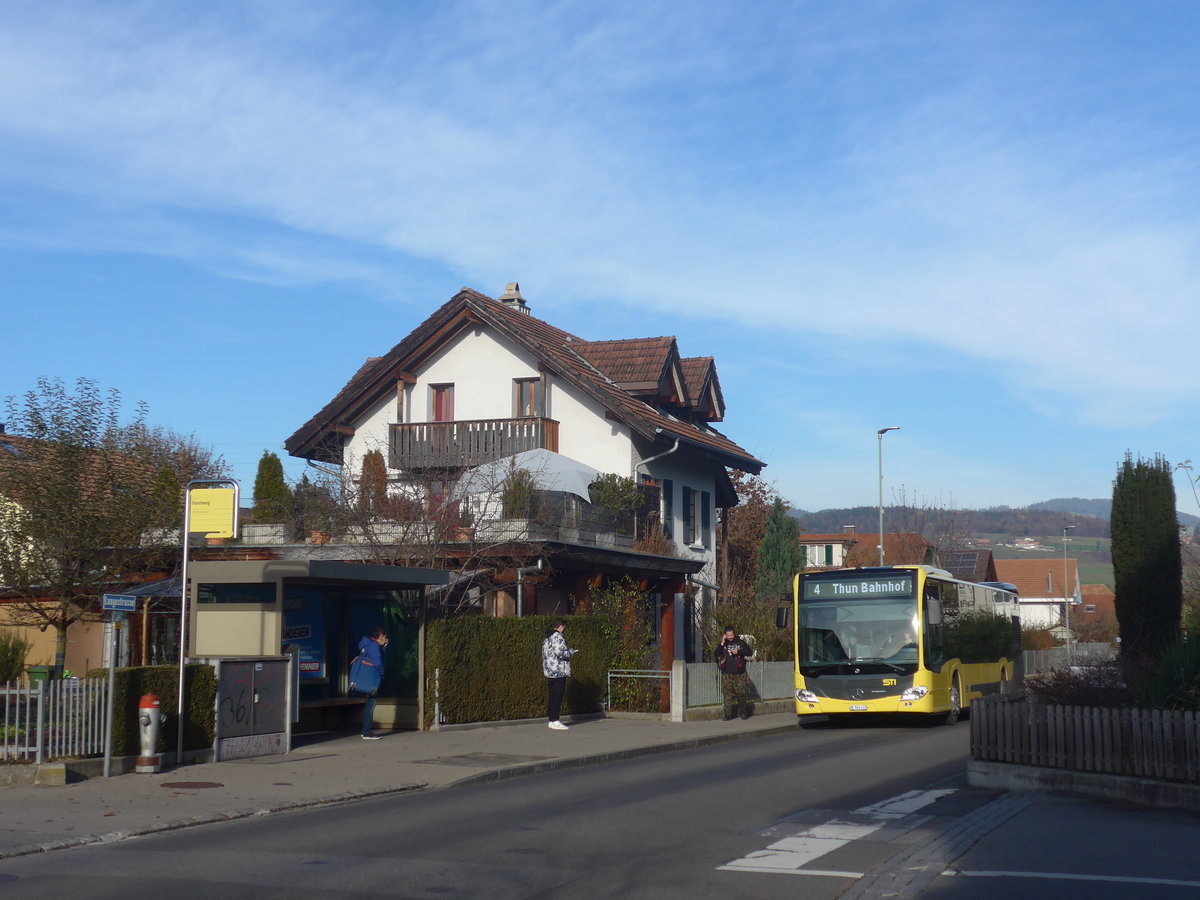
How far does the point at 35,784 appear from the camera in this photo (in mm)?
13883

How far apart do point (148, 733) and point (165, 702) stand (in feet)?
2.07

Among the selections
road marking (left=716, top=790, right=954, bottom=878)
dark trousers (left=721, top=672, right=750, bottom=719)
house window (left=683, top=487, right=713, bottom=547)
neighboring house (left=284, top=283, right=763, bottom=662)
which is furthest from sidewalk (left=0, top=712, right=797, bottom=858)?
house window (left=683, top=487, right=713, bottom=547)

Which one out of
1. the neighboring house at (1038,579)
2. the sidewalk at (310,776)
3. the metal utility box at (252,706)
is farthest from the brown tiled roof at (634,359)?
the neighboring house at (1038,579)

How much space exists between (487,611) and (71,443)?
9.56m

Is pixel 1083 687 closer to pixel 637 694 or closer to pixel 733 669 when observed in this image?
pixel 733 669

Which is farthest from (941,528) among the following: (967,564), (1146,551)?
(1146,551)

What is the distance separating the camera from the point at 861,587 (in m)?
25.3

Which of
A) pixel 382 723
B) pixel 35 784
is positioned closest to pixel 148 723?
pixel 35 784

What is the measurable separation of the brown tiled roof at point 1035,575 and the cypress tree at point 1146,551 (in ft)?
292

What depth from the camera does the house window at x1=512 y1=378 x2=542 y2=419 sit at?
37.4 meters

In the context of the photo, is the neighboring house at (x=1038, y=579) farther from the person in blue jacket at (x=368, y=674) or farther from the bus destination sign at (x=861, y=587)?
the person in blue jacket at (x=368, y=674)

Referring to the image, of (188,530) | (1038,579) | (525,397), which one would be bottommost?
(188,530)

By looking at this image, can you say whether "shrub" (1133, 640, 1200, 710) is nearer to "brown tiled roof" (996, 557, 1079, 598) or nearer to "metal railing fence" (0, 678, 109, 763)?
"metal railing fence" (0, 678, 109, 763)

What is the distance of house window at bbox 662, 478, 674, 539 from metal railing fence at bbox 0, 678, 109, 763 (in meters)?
24.3
